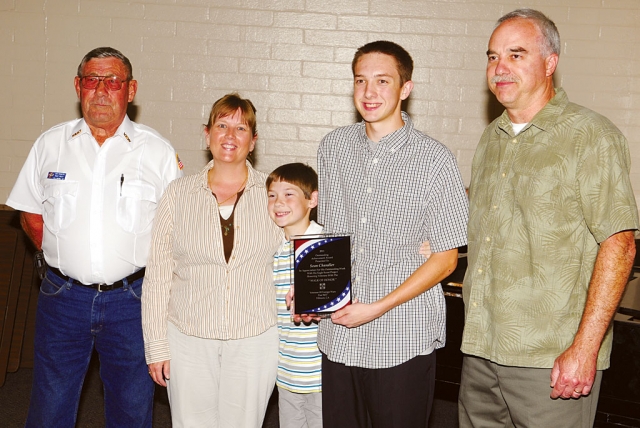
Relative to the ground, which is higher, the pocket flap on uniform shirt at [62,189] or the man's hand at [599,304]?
the pocket flap on uniform shirt at [62,189]


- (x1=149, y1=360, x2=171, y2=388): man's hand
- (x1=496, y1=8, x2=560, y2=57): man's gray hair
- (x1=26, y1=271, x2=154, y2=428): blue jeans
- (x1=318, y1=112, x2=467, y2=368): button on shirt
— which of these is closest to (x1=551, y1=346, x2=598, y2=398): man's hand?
(x1=318, y1=112, x2=467, y2=368): button on shirt

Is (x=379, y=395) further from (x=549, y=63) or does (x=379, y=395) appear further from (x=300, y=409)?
(x=549, y=63)

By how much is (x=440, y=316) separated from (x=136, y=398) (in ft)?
4.40

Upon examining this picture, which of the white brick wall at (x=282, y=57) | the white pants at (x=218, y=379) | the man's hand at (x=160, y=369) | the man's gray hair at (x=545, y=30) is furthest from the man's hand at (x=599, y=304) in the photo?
the white brick wall at (x=282, y=57)

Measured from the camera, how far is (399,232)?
89.4 inches

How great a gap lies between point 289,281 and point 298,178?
401 mm

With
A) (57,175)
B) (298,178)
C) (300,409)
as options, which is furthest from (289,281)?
(57,175)

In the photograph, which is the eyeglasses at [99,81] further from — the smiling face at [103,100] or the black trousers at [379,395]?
the black trousers at [379,395]

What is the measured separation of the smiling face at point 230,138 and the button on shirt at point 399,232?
0.49 m

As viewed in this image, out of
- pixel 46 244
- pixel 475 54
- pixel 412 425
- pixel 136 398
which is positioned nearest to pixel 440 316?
pixel 412 425

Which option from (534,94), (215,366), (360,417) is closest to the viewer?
(534,94)

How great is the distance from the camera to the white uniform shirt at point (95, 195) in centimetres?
273

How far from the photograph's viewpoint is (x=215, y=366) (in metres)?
2.51

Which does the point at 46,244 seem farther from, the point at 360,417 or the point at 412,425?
the point at 412,425
